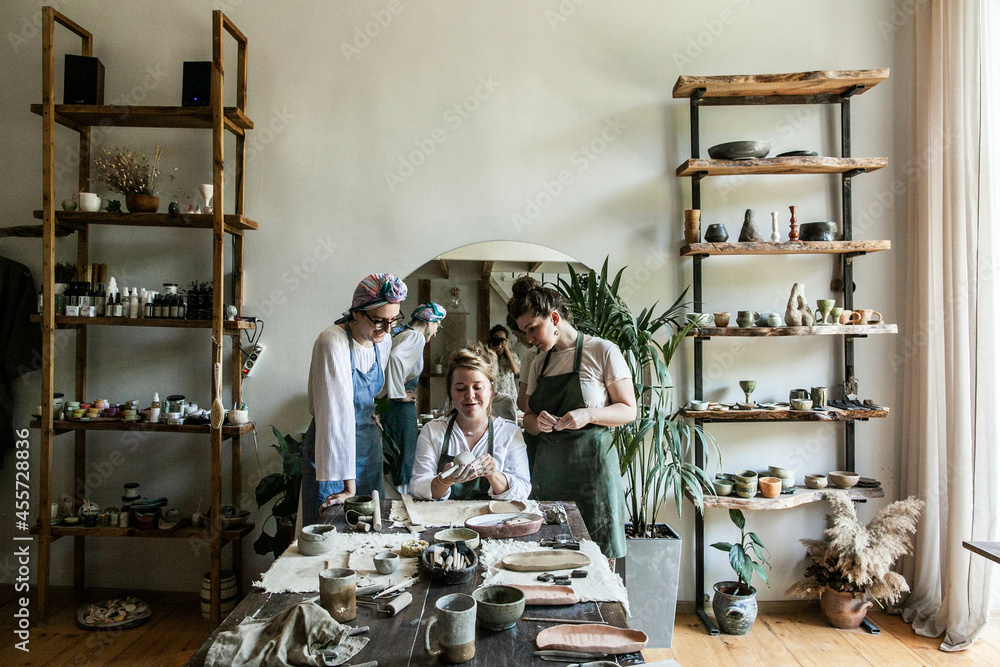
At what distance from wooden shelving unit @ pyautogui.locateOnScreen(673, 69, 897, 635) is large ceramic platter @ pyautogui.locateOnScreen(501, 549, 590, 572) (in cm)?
185

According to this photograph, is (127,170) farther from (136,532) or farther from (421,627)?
(421,627)

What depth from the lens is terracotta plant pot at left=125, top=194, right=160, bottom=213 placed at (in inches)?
135

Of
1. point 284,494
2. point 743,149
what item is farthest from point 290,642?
point 743,149

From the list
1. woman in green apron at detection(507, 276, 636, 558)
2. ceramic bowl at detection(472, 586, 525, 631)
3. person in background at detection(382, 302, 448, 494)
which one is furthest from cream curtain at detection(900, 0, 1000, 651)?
ceramic bowl at detection(472, 586, 525, 631)

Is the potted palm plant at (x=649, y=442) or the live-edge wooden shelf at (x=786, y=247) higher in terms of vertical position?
the live-edge wooden shelf at (x=786, y=247)

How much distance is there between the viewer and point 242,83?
3.66 meters

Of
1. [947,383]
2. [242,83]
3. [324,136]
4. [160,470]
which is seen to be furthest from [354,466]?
[947,383]

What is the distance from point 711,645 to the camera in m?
3.31

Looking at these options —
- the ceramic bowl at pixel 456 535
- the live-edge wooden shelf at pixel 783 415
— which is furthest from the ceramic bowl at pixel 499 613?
the live-edge wooden shelf at pixel 783 415

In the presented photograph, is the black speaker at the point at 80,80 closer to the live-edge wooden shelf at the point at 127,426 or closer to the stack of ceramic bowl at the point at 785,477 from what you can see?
the live-edge wooden shelf at the point at 127,426

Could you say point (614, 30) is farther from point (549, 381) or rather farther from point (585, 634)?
point (585, 634)

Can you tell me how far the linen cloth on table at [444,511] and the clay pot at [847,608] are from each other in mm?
2124

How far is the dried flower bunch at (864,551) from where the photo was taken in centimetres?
335

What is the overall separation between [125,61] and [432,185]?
1.88 m
